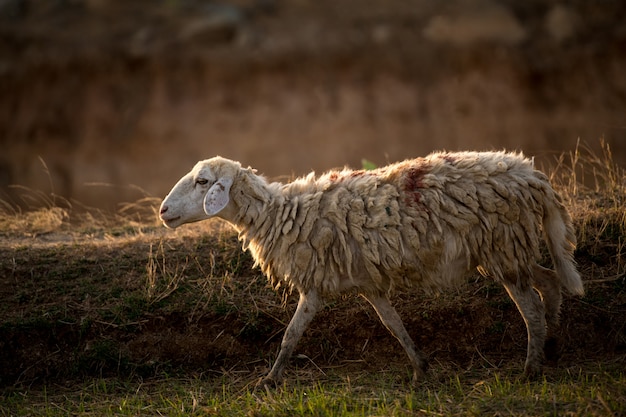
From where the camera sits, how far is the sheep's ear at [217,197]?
5.00 metres

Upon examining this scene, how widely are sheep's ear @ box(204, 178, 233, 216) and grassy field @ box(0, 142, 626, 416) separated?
1.14 metres

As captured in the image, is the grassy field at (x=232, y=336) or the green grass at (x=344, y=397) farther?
the grassy field at (x=232, y=336)

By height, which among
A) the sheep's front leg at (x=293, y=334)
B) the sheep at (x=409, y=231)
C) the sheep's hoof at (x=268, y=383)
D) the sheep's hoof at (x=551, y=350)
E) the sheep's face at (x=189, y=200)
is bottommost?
the sheep's hoof at (x=551, y=350)

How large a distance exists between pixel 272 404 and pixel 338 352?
4.49 feet

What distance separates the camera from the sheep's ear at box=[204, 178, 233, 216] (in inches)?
197

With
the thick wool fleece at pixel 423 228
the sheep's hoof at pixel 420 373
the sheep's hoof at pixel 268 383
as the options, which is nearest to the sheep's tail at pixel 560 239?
the thick wool fleece at pixel 423 228

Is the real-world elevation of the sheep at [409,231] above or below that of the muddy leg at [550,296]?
above

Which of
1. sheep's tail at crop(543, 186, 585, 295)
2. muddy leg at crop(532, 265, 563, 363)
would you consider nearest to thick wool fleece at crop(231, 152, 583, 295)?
sheep's tail at crop(543, 186, 585, 295)

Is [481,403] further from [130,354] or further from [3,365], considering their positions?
[3,365]

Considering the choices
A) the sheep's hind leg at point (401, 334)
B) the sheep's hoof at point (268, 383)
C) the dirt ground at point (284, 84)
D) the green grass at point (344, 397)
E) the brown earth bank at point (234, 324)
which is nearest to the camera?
the green grass at point (344, 397)

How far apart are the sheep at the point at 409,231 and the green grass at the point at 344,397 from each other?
26 centimetres

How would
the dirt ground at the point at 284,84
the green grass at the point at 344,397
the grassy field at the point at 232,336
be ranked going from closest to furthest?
the green grass at the point at 344,397
the grassy field at the point at 232,336
the dirt ground at the point at 284,84

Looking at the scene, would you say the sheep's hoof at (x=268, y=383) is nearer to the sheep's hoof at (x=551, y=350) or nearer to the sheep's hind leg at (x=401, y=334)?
the sheep's hind leg at (x=401, y=334)

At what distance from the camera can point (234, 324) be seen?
5.79m
